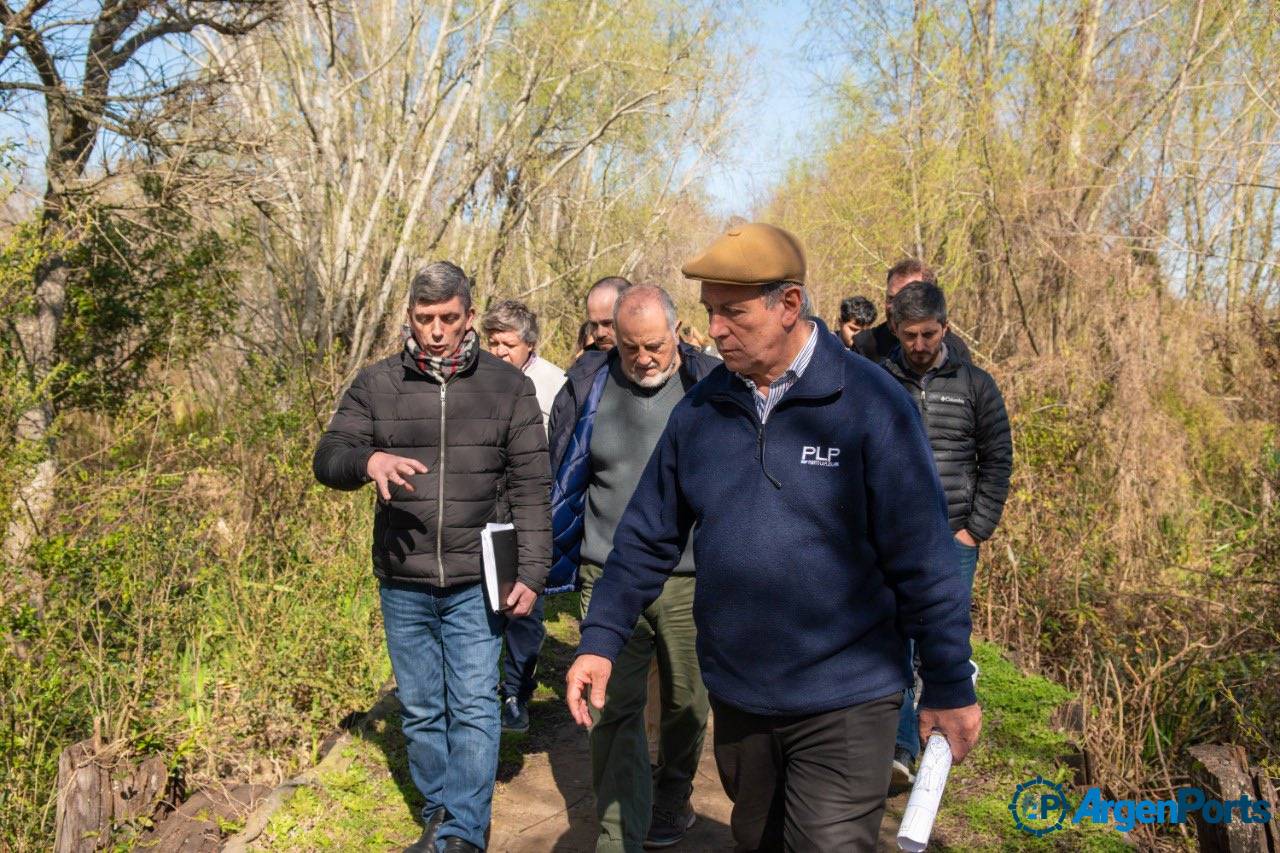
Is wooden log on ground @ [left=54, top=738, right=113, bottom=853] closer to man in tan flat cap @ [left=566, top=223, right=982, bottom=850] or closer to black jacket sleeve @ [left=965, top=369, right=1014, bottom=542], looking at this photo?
man in tan flat cap @ [left=566, top=223, right=982, bottom=850]

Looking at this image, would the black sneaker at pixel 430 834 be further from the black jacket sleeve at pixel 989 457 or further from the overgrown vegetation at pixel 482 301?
the black jacket sleeve at pixel 989 457

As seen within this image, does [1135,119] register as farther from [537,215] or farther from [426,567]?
[426,567]

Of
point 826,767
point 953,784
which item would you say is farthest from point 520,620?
point 826,767

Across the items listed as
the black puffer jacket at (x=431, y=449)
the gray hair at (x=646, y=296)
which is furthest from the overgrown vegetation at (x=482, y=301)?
the gray hair at (x=646, y=296)

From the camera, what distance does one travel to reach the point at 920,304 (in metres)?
4.96

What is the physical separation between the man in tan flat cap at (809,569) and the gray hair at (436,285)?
1494 mm

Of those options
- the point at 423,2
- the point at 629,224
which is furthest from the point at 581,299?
the point at 423,2

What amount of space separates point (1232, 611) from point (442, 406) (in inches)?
156

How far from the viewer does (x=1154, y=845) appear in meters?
4.56

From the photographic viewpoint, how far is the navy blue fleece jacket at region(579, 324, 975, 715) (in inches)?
108

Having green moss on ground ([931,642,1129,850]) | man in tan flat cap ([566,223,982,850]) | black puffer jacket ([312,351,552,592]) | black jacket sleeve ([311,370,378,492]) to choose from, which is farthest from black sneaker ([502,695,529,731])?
man in tan flat cap ([566,223,982,850])

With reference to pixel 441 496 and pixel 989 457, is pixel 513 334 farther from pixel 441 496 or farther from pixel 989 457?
pixel 989 457

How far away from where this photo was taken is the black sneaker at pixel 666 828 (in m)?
4.62

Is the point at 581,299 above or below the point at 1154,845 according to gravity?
above
